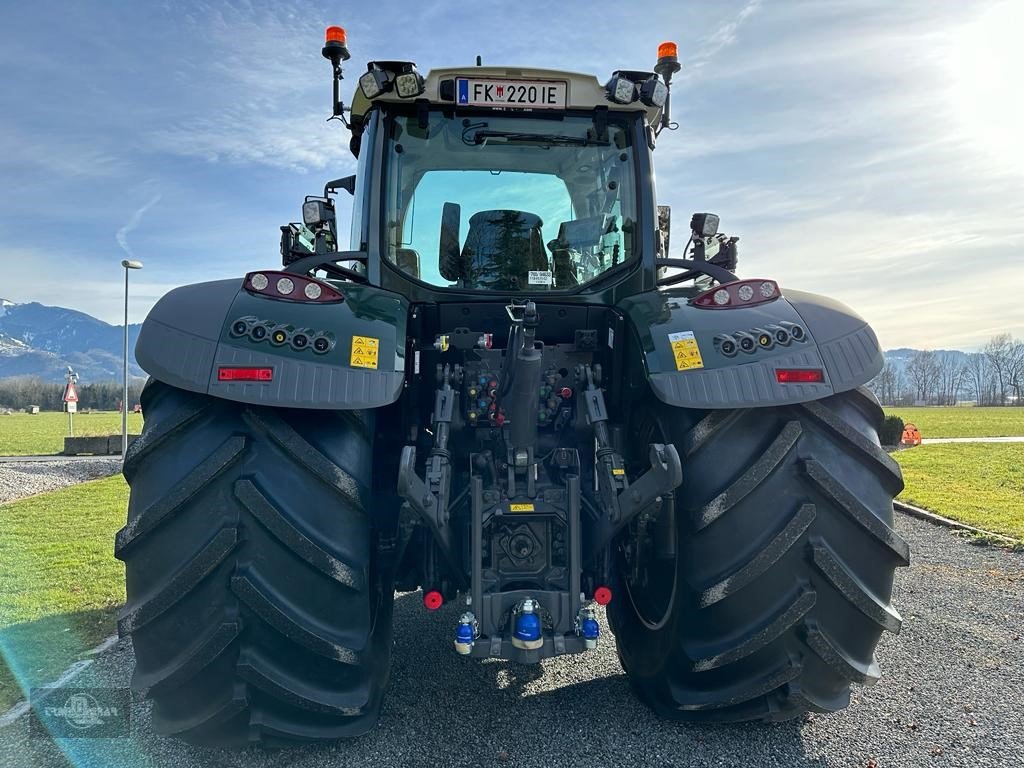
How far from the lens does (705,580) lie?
2.50 meters

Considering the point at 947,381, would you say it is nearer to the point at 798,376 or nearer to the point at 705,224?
the point at 705,224

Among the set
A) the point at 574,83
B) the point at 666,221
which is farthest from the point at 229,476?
the point at 666,221

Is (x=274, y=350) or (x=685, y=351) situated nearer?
(x=274, y=350)

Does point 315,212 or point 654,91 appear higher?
point 654,91

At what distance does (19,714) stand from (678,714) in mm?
2897

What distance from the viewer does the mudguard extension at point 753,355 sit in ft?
8.20

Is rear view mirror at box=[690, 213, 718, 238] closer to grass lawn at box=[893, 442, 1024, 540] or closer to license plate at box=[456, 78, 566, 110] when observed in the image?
license plate at box=[456, 78, 566, 110]

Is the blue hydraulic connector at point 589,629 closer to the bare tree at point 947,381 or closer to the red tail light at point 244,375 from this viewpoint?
the red tail light at point 244,375

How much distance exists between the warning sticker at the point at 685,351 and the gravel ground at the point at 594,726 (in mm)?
1488

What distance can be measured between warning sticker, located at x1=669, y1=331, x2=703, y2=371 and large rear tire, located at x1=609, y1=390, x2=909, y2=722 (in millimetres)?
200

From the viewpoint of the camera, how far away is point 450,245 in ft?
11.2

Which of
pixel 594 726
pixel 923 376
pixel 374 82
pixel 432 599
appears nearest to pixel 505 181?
pixel 374 82

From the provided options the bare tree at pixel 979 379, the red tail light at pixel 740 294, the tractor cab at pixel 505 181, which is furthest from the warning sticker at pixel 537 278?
the bare tree at pixel 979 379

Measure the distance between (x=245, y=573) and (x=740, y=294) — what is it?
7.05ft
